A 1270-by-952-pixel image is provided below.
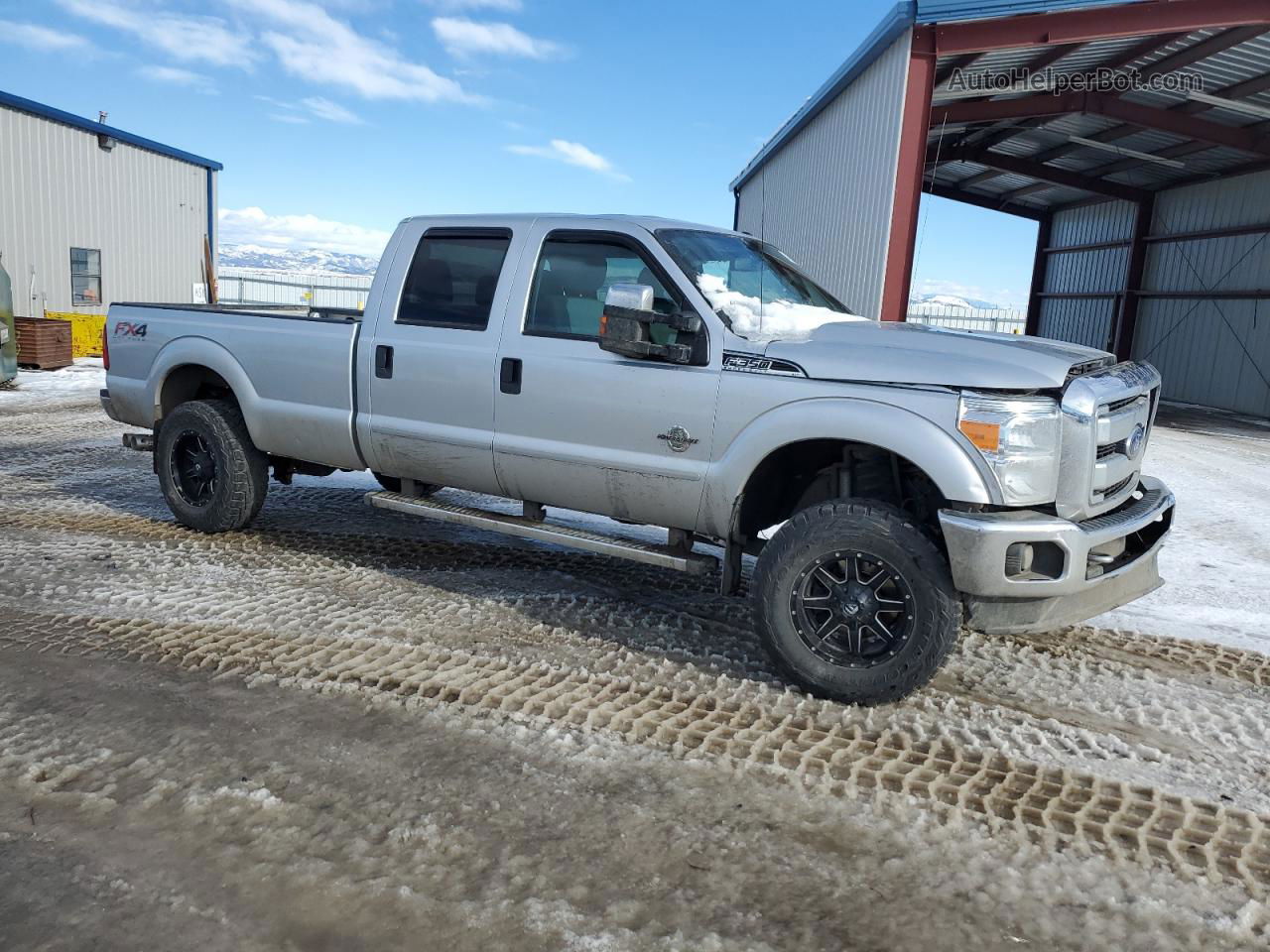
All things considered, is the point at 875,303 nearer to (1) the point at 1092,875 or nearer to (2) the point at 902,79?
(2) the point at 902,79

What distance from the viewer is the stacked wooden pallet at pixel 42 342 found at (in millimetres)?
15969

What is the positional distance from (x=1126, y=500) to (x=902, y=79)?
8.96 meters

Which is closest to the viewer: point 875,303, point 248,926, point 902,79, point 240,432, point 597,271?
point 248,926

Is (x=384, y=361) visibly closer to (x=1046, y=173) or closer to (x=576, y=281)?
(x=576, y=281)

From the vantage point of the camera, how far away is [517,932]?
94.3 inches

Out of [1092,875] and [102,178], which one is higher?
[102,178]

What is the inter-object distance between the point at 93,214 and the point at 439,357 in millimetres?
19249

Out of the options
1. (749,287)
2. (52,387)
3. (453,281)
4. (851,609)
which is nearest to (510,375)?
(453,281)

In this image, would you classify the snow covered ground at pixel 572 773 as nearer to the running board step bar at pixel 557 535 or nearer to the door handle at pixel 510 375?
the running board step bar at pixel 557 535

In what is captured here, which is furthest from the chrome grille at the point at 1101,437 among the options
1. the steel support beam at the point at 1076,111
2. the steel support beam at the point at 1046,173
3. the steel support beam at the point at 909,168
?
the steel support beam at the point at 1046,173

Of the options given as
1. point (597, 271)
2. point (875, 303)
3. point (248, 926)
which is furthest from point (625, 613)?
point (875, 303)

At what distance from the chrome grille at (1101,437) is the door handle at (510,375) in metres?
2.48

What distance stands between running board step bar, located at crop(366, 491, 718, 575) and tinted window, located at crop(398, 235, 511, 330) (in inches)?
39.2

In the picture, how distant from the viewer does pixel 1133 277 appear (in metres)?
23.8
